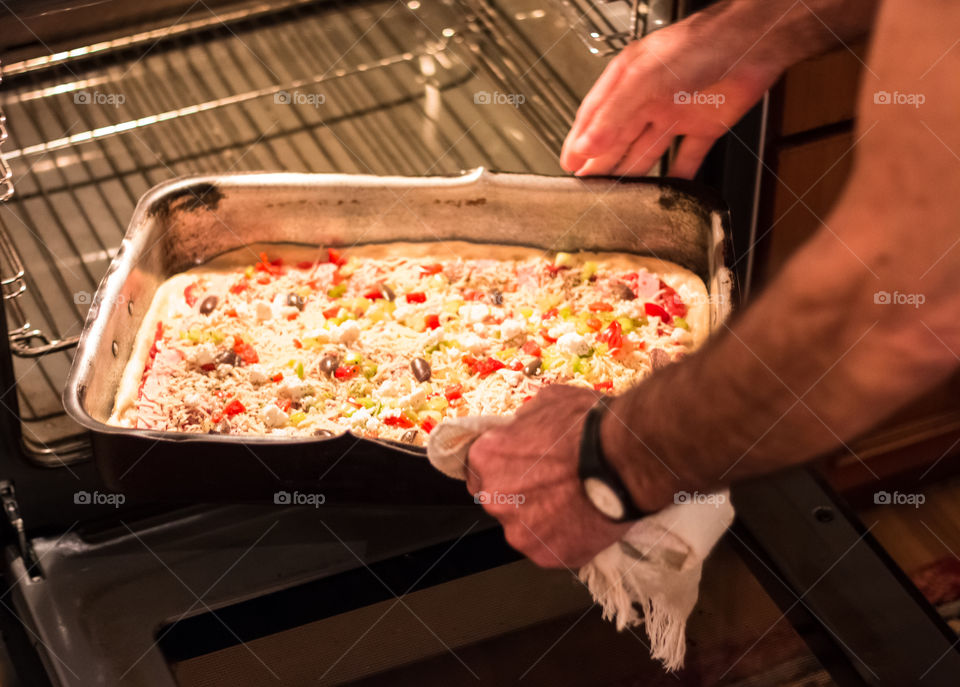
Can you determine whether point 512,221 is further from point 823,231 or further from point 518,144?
point 823,231

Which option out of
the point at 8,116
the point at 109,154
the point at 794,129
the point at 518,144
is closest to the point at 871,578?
the point at 794,129

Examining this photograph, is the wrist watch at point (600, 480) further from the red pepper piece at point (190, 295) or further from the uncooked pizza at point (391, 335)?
the red pepper piece at point (190, 295)

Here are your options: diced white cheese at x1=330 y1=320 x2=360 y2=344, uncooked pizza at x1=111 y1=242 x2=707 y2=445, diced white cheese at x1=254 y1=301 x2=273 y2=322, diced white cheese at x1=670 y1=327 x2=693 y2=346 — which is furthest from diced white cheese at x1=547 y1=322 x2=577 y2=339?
diced white cheese at x1=254 y1=301 x2=273 y2=322

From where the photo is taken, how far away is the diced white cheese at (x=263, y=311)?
1127mm

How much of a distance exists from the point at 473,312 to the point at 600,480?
463mm

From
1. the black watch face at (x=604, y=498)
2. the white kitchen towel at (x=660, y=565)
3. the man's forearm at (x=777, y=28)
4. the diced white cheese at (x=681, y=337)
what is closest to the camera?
the black watch face at (x=604, y=498)

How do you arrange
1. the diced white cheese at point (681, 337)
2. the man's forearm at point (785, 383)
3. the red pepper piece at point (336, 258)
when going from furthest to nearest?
the red pepper piece at point (336, 258), the diced white cheese at point (681, 337), the man's forearm at point (785, 383)

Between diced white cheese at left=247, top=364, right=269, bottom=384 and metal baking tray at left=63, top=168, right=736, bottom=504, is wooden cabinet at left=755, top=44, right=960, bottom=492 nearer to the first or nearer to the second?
metal baking tray at left=63, top=168, right=736, bottom=504

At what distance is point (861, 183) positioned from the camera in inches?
23.4

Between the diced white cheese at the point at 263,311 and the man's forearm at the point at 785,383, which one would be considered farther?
the diced white cheese at the point at 263,311

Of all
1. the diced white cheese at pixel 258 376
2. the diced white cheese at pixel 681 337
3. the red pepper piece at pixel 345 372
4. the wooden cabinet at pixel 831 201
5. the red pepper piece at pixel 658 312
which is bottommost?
the wooden cabinet at pixel 831 201

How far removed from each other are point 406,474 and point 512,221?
42 centimetres

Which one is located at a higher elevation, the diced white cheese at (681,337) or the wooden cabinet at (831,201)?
the diced white cheese at (681,337)

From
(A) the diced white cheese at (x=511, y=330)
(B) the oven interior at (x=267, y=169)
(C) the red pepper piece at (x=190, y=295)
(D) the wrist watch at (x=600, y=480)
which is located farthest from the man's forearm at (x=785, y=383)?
(C) the red pepper piece at (x=190, y=295)
